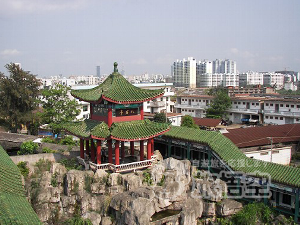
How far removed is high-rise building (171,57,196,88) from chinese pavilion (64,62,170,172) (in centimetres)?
11838

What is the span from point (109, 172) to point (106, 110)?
376 centimetres

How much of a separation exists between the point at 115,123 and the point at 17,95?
49.9 ft

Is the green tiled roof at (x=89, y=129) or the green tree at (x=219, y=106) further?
the green tree at (x=219, y=106)

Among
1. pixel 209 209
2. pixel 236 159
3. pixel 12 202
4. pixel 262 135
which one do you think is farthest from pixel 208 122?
pixel 12 202

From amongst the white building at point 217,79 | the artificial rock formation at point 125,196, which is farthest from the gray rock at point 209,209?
the white building at point 217,79

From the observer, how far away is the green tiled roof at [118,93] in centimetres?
1902

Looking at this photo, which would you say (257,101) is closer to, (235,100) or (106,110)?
(235,100)

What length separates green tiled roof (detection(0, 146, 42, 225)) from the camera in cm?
930

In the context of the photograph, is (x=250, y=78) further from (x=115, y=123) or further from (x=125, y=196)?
(x=125, y=196)

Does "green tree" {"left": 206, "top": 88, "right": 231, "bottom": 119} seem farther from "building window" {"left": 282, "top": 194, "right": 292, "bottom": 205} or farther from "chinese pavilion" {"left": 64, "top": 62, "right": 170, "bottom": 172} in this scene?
"building window" {"left": 282, "top": 194, "right": 292, "bottom": 205}

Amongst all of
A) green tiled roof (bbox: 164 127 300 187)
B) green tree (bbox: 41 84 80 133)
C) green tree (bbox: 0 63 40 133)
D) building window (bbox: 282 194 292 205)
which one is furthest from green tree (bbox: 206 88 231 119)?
building window (bbox: 282 194 292 205)

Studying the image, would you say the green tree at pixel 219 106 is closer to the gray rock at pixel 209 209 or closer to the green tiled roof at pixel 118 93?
the green tiled roof at pixel 118 93

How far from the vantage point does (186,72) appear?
453 ft

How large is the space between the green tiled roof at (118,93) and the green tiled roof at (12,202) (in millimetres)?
6548
